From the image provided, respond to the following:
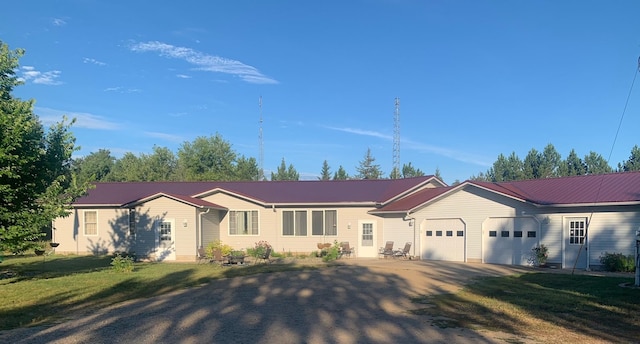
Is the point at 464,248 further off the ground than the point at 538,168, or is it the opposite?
the point at 538,168

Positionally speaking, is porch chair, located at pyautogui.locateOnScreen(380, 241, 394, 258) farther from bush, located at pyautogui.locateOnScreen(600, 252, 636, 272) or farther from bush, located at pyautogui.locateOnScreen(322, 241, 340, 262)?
bush, located at pyautogui.locateOnScreen(600, 252, 636, 272)

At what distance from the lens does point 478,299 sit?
1216 centimetres

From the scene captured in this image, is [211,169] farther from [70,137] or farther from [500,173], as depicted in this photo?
[70,137]

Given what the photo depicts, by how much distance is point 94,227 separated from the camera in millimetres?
27438

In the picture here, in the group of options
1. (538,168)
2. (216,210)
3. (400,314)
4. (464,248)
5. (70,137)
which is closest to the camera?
(400,314)

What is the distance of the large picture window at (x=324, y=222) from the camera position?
26469 millimetres

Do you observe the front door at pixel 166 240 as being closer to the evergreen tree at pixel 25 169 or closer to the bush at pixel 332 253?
the bush at pixel 332 253

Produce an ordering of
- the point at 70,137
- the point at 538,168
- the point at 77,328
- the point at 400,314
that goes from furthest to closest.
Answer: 1. the point at 538,168
2. the point at 70,137
3. the point at 400,314
4. the point at 77,328

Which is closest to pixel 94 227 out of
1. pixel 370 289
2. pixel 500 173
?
pixel 370 289

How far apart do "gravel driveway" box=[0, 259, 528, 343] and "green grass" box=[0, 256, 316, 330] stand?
3.01 feet

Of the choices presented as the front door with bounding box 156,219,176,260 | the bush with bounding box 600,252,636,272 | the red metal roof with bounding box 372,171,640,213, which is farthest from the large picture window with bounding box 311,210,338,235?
the bush with bounding box 600,252,636,272

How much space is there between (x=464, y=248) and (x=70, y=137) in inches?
659

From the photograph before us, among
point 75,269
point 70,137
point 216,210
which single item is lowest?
point 75,269

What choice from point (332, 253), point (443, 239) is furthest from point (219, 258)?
point (443, 239)
